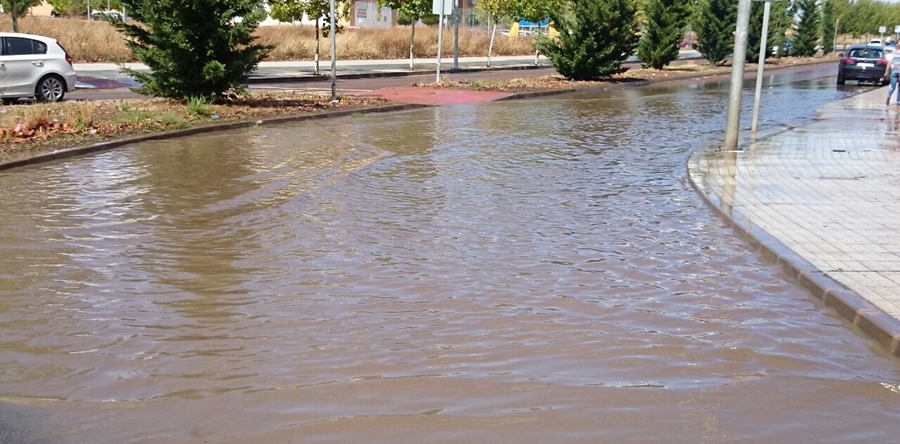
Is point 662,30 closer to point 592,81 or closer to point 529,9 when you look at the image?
point 529,9

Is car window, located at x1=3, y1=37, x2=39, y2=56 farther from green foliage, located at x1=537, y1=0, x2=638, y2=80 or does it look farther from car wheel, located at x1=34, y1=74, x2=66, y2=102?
green foliage, located at x1=537, y1=0, x2=638, y2=80

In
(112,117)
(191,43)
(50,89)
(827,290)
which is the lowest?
(827,290)

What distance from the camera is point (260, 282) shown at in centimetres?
724

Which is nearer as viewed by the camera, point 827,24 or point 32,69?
point 32,69

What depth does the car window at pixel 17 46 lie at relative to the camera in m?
19.8

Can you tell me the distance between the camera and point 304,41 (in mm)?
48156

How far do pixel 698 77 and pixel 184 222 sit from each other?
1402 inches

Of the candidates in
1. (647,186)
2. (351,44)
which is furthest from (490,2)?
(647,186)

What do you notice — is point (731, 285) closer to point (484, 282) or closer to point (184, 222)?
point (484, 282)

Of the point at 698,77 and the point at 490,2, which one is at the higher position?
the point at 490,2

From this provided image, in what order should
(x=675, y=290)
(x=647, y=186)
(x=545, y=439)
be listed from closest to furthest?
(x=545, y=439) < (x=675, y=290) < (x=647, y=186)

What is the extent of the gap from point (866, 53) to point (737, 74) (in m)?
26.3

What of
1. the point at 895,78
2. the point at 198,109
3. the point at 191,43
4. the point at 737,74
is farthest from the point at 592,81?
the point at 737,74

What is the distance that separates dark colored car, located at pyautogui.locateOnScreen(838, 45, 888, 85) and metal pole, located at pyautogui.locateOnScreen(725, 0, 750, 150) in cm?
2541
